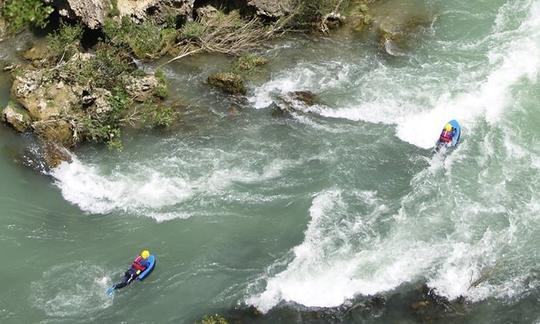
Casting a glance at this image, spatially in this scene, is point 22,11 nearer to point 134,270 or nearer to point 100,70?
point 100,70

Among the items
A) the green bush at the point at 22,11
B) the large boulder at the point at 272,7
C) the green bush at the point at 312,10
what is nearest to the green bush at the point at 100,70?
the green bush at the point at 22,11

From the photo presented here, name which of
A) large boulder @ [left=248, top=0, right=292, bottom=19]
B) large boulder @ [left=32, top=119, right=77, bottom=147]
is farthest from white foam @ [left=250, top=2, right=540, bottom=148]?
large boulder @ [left=32, top=119, right=77, bottom=147]

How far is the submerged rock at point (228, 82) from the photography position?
2223cm

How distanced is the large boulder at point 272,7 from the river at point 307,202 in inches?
70.5

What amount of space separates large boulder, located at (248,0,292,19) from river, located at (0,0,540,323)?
1.79m

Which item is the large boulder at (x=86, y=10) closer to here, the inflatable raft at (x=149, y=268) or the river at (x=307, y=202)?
the river at (x=307, y=202)

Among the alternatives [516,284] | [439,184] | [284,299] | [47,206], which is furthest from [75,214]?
[516,284]

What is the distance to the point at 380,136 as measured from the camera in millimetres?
20828

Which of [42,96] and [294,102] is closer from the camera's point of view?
[42,96]

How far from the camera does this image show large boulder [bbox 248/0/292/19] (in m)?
24.3

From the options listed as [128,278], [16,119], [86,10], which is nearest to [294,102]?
[86,10]

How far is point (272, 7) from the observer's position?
80.0 ft

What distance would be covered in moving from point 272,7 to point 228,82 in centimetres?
423

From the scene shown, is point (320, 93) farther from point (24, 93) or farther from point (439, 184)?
point (24, 93)
